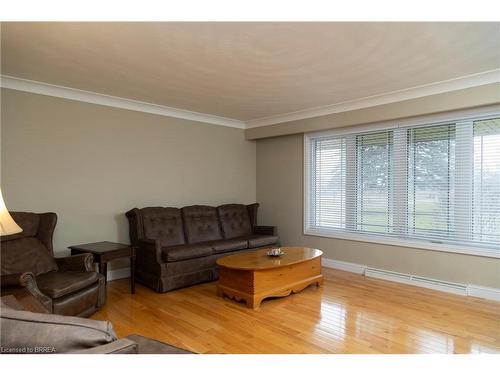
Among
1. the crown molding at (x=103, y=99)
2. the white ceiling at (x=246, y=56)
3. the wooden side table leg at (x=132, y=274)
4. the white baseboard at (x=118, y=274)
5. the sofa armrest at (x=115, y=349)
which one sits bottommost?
the white baseboard at (x=118, y=274)

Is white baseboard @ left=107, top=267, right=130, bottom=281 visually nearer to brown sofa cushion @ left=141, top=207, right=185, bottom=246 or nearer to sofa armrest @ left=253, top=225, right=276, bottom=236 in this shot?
brown sofa cushion @ left=141, top=207, right=185, bottom=246

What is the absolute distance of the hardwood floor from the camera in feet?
8.89

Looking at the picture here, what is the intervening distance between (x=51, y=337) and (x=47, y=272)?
2541mm

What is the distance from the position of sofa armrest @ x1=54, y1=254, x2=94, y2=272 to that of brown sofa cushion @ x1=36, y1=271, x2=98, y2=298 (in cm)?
11

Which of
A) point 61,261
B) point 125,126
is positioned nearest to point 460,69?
point 125,126

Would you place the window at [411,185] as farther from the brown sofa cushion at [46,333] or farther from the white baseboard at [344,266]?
the brown sofa cushion at [46,333]

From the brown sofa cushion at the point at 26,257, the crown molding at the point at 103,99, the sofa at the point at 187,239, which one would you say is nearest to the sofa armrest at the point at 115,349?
the brown sofa cushion at the point at 26,257

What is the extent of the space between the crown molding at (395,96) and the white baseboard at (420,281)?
93.9 inches

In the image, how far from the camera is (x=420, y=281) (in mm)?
4371

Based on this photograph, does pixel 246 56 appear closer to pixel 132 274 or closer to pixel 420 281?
pixel 132 274

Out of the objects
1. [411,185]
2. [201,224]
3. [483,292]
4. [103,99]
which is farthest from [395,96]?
[103,99]

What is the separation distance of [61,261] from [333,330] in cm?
290

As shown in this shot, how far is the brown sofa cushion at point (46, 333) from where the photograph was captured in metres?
1.23

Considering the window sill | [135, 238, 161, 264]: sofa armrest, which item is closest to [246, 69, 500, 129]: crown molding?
the window sill
